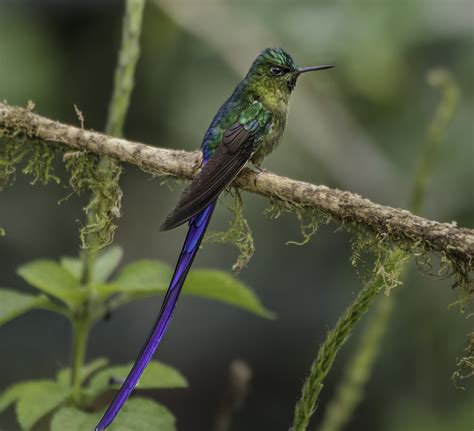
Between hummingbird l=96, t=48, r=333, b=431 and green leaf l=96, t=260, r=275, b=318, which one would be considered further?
green leaf l=96, t=260, r=275, b=318

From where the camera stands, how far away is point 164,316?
2.10 metres

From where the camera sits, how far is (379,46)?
473 cm

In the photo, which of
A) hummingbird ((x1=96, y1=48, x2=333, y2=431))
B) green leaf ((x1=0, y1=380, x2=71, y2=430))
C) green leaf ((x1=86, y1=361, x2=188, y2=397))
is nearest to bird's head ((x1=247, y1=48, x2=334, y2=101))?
hummingbird ((x1=96, y1=48, x2=333, y2=431))

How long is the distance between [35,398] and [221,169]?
78 cm

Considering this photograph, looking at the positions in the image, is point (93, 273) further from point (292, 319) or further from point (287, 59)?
point (292, 319)

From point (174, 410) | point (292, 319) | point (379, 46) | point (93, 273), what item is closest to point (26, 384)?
point (93, 273)

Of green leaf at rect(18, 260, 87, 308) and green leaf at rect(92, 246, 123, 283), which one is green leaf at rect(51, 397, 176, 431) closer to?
green leaf at rect(18, 260, 87, 308)

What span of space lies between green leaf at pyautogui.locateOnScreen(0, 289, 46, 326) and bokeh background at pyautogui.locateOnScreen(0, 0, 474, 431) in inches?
93.1

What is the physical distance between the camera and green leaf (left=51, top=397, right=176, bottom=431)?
1869mm

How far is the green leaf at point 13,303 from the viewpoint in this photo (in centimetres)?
208

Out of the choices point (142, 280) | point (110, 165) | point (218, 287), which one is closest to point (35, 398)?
point (142, 280)

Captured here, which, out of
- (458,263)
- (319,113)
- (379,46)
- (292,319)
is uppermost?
(379,46)

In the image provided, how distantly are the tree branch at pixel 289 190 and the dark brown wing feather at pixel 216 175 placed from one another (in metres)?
0.05

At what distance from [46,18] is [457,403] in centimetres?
332
